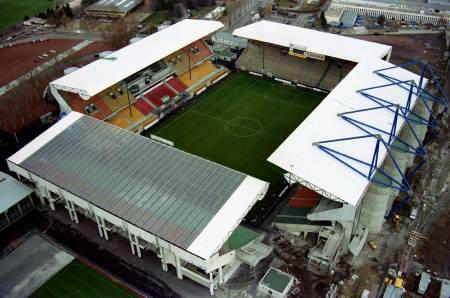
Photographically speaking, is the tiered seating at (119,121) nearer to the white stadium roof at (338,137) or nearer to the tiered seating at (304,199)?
the white stadium roof at (338,137)

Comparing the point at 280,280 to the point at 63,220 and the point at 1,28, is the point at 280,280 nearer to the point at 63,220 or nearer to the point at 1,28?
the point at 63,220

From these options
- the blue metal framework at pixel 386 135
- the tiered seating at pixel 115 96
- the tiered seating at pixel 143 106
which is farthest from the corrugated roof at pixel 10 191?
the blue metal framework at pixel 386 135

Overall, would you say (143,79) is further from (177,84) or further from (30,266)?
(30,266)

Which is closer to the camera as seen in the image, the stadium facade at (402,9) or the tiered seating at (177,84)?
the tiered seating at (177,84)

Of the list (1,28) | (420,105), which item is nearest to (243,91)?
(420,105)

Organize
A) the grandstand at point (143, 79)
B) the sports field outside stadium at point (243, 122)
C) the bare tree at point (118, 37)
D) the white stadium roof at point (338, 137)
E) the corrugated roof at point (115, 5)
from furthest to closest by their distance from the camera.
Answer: the corrugated roof at point (115, 5), the bare tree at point (118, 37), the grandstand at point (143, 79), the sports field outside stadium at point (243, 122), the white stadium roof at point (338, 137)

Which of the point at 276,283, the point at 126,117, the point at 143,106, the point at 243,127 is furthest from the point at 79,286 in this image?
the point at 243,127

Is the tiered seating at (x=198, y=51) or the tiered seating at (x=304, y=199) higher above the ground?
the tiered seating at (x=198, y=51)

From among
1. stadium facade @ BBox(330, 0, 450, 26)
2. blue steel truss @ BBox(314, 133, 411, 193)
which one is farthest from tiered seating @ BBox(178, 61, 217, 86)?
stadium facade @ BBox(330, 0, 450, 26)
